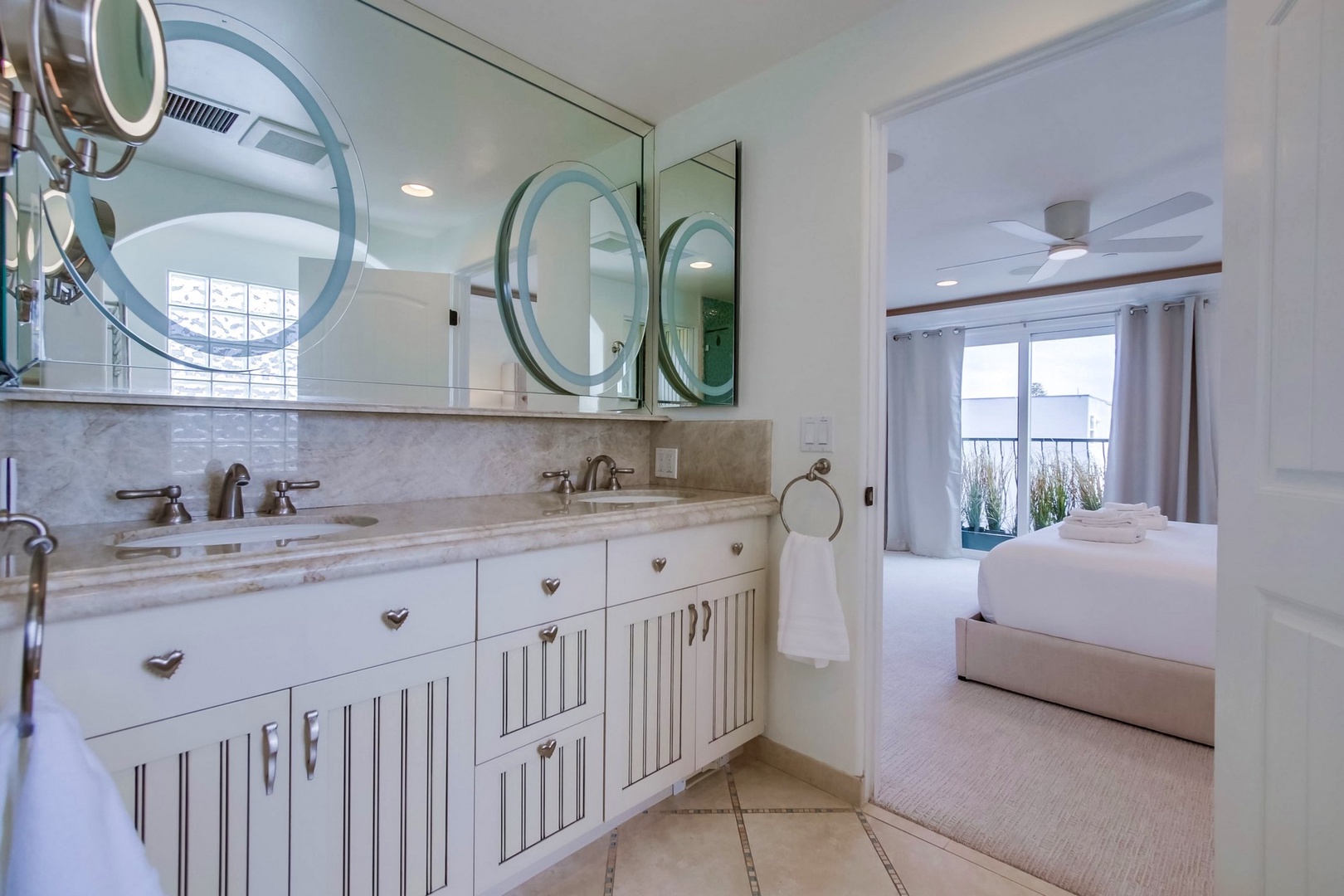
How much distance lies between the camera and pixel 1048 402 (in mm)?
5328

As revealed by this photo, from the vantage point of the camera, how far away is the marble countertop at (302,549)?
866 mm

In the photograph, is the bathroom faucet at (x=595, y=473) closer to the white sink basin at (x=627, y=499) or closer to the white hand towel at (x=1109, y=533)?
the white sink basin at (x=627, y=499)

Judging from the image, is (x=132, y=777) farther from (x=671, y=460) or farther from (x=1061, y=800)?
(x=1061, y=800)

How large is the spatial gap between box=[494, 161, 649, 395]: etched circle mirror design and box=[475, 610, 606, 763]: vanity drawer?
0.92 meters

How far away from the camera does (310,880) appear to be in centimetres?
107

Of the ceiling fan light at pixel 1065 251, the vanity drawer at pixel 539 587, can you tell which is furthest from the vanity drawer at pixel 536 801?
the ceiling fan light at pixel 1065 251

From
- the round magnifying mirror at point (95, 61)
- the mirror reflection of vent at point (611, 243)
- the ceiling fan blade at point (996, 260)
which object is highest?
the ceiling fan blade at point (996, 260)

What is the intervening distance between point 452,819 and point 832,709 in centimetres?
113

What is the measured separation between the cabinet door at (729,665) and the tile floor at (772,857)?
175mm

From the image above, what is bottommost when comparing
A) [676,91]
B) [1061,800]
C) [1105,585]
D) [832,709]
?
[1061,800]

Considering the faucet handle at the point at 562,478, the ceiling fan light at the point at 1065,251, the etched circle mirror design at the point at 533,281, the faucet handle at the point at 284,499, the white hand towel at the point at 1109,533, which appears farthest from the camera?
the ceiling fan light at the point at 1065,251

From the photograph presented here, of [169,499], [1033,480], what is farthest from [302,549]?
[1033,480]

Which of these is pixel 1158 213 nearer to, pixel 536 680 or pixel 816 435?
pixel 816 435

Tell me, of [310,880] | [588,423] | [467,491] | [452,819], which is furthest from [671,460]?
[310,880]
